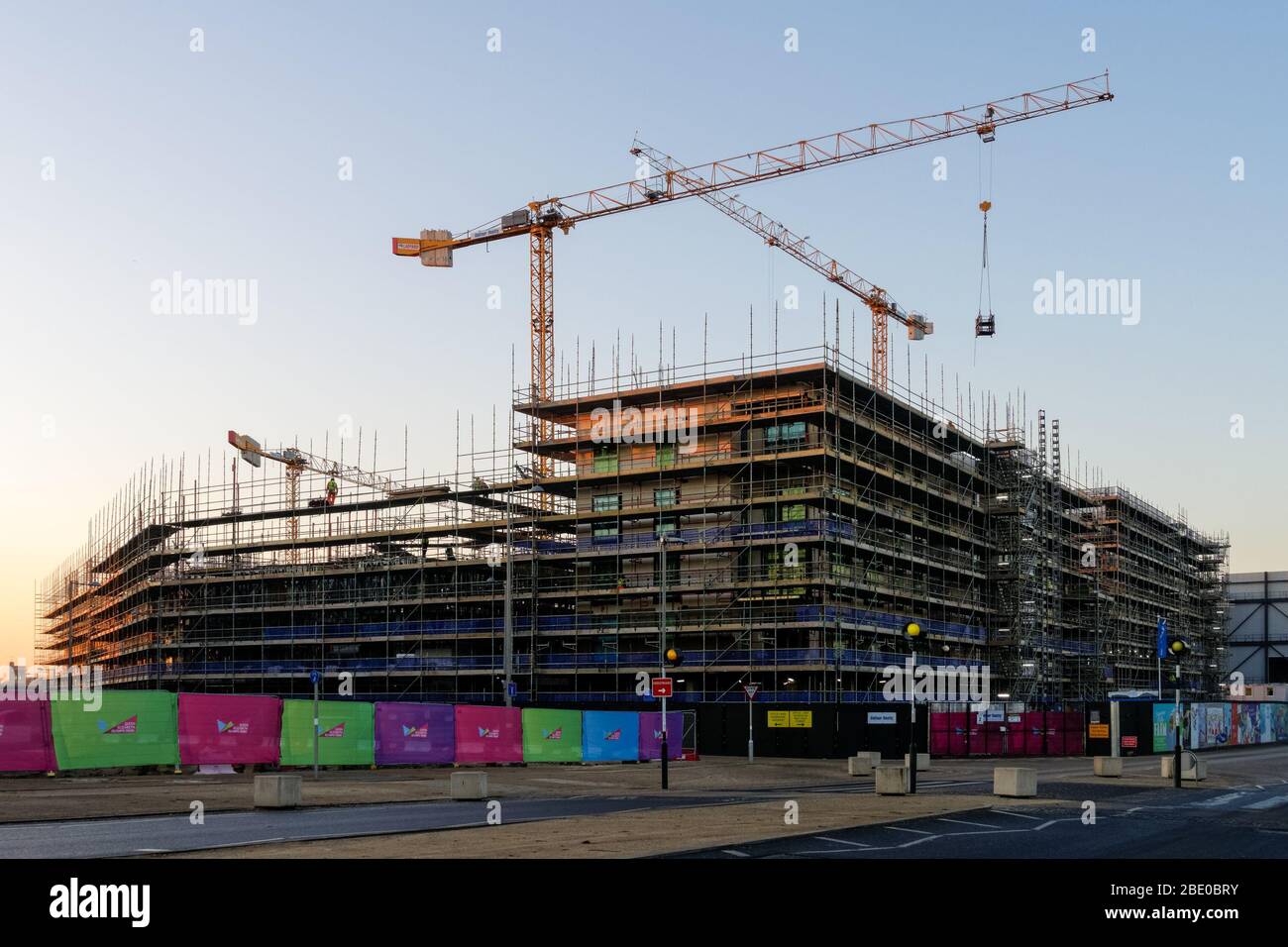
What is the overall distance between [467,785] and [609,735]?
24.1 metres

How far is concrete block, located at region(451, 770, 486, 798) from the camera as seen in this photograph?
28.7 metres

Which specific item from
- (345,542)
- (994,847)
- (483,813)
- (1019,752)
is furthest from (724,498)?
(994,847)

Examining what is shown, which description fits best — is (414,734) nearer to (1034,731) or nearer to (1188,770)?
(1188,770)

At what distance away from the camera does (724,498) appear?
77000 millimetres

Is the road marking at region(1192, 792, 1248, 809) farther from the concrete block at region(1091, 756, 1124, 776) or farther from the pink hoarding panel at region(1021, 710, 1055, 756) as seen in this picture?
the pink hoarding panel at region(1021, 710, 1055, 756)

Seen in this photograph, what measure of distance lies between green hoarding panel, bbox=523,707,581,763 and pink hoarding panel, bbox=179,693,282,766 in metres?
11.2

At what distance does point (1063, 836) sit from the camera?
20.4m

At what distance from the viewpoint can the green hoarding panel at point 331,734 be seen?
40406 mm

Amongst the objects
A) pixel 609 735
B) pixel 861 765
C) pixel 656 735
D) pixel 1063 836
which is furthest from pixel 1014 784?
pixel 656 735

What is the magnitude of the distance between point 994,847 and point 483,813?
10.5 m

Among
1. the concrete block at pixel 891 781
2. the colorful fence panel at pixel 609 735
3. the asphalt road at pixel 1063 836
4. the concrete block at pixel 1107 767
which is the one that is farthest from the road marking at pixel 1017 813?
the colorful fence panel at pixel 609 735

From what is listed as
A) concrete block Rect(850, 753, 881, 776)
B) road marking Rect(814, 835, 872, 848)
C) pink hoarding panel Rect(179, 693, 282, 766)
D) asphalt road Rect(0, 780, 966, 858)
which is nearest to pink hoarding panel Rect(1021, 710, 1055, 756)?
concrete block Rect(850, 753, 881, 776)
